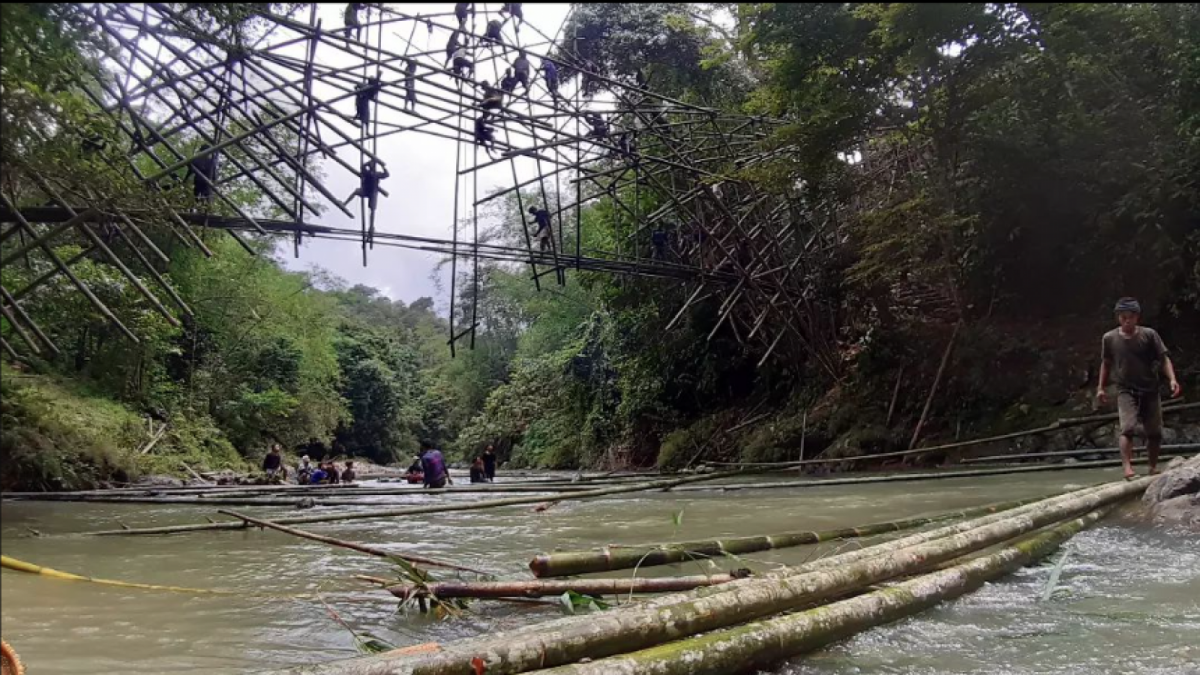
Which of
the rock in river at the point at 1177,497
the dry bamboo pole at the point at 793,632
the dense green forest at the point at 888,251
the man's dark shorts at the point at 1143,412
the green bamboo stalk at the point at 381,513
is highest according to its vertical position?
the dense green forest at the point at 888,251

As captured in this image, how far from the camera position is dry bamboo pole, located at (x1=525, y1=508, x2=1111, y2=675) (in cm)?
209

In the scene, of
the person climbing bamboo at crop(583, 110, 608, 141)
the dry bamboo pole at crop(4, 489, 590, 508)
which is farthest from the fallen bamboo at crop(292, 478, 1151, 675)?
the person climbing bamboo at crop(583, 110, 608, 141)

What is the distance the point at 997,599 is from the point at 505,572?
2260 millimetres

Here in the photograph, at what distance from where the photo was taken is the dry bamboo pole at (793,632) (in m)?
2.09

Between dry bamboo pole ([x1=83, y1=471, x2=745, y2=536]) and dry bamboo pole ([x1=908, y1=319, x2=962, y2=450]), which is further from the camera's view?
dry bamboo pole ([x1=908, y1=319, x2=962, y2=450])

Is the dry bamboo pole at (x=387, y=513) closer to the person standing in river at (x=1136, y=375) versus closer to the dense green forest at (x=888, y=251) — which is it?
the dense green forest at (x=888, y=251)

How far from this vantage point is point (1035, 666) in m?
2.26

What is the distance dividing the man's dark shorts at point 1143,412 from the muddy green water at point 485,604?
0.67 meters

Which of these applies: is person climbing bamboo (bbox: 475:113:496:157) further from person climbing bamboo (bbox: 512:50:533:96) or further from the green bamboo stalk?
the green bamboo stalk

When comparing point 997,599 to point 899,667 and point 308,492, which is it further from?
point 308,492

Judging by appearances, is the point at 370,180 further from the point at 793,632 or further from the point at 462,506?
the point at 793,632

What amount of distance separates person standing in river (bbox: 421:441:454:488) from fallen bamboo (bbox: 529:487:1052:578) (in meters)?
7.75

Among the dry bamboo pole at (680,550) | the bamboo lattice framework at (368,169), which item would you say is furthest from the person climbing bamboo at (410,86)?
the dry bamboo pole at (680,550)

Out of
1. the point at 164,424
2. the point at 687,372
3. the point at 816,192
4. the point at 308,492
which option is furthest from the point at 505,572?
the point at 164,424
